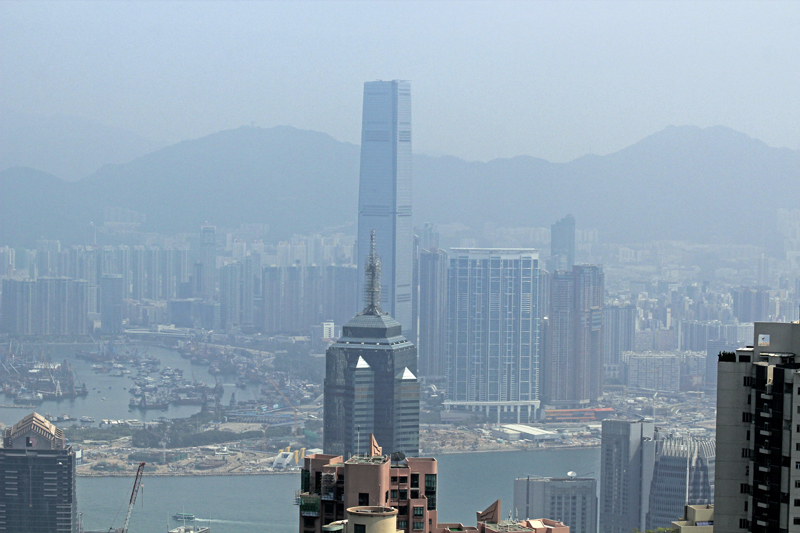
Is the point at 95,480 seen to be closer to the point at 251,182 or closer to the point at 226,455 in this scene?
the point at 226,455

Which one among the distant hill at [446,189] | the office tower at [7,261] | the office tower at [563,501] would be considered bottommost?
the office tower at [563,501]

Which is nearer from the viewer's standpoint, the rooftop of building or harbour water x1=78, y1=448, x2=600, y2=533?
the rooftop of building

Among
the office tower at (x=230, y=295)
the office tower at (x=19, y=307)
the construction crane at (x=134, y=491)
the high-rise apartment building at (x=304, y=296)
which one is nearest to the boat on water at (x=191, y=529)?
the construction crane at (x=134, y=491)

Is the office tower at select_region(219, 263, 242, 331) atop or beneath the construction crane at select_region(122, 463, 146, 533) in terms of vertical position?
atop

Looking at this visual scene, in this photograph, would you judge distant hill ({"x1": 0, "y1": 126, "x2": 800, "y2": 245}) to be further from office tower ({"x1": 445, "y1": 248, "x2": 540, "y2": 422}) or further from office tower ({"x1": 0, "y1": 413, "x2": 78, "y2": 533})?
office tower ({"x1": 0, "y1": 413, "x2": 78, "y2": 533})

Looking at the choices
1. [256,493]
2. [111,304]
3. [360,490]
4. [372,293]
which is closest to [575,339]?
[372,293]

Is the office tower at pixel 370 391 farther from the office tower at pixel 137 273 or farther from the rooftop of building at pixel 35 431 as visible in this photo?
the office tower at pixel 137 273

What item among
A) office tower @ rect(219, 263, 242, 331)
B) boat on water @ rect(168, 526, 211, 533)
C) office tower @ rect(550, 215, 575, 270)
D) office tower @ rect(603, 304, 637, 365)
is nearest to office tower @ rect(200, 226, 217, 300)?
office tower @ rect(219, 263, 242, 331)
